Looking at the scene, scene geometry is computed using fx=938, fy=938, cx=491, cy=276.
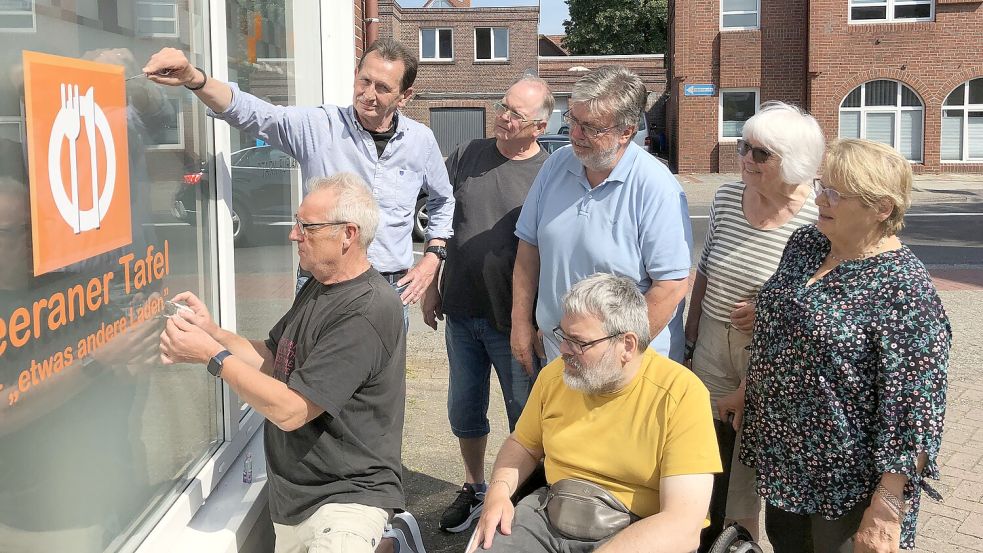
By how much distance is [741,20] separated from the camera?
27.7 metres

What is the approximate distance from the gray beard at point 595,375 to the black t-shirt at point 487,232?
120 cm

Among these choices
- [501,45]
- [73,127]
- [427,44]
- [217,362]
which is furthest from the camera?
[501,45]

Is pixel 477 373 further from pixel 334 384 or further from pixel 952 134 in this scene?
pixel 952 134

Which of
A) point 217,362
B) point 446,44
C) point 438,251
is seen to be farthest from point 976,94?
point 217,362

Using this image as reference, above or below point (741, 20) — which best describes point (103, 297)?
below

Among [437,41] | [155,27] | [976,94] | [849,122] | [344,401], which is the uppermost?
[437,41]

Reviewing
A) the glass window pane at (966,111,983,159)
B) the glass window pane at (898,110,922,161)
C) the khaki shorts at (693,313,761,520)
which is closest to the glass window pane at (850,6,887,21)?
the glass window pane at (898,110,922,161)

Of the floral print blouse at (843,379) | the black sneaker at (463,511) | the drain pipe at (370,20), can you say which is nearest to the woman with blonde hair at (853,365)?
the floral print blouse at (843,379)

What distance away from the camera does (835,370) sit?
2666 millimetres

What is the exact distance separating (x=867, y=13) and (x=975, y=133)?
182 inches

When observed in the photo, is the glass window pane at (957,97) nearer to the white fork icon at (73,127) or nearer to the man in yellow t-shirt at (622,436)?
the man in yellow t-shirt at (622,436)

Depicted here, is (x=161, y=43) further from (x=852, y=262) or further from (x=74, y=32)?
(x=852, y=262)

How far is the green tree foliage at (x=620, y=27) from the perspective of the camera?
50.8 m

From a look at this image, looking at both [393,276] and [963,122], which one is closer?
[393,276]
